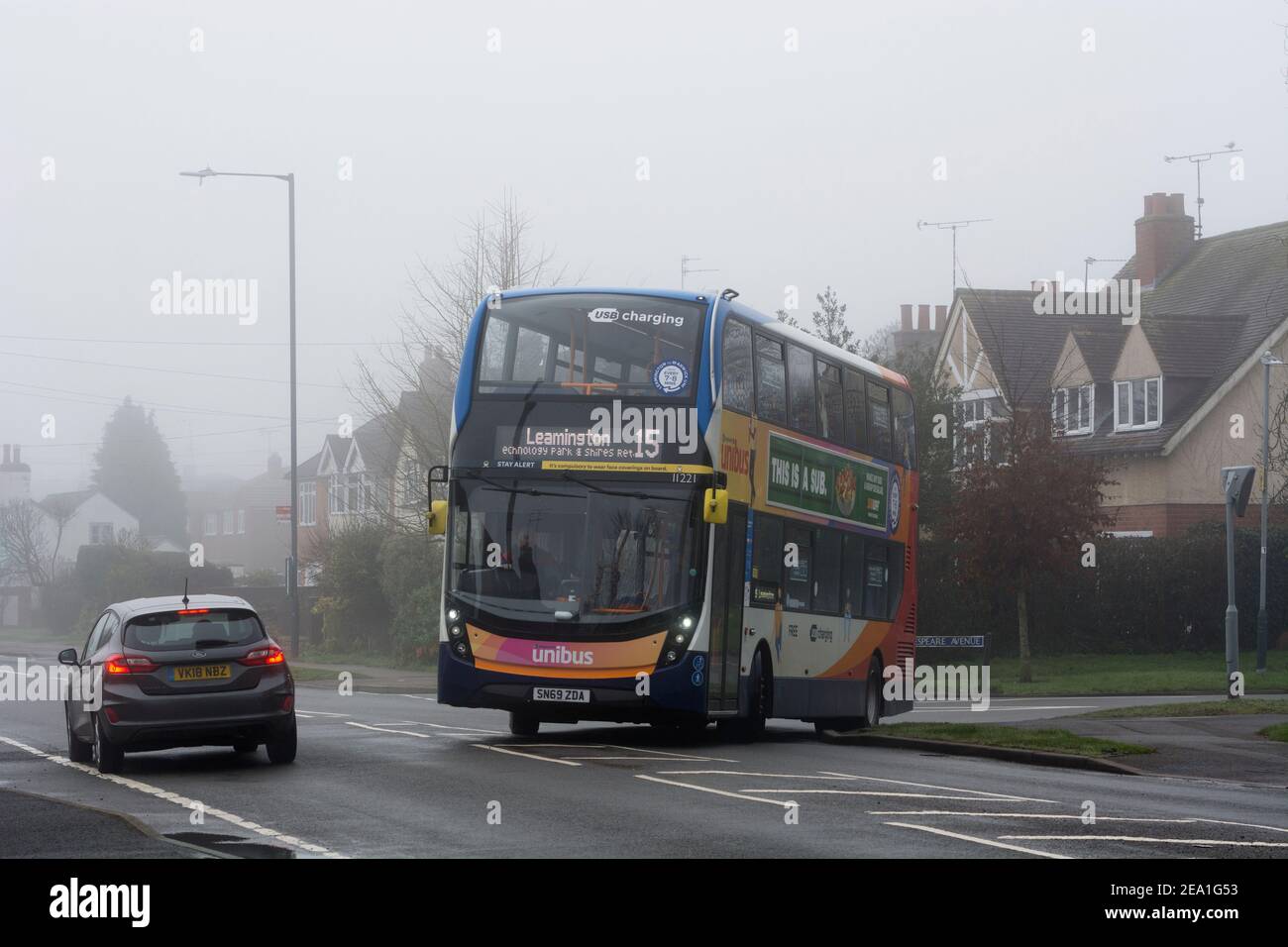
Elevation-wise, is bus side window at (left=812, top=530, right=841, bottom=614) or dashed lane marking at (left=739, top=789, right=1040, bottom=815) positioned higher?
bus side window at (left=812, top=530, right=841, bottom=614)

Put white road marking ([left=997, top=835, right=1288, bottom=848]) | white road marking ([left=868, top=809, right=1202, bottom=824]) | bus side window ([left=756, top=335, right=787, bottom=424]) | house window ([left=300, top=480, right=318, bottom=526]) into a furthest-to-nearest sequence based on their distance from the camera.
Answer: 1. house window ([left=300, top=480, right=318, bottom=526])
2. bus side window ([left=756, top=335, right=787, bottom=424])
3. white road marking ([left=868, top=809, right=1202, bottom=824])
4. white road marking ([left=997, top=835, right=1288, bottom=848])

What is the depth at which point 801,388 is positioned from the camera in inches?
794

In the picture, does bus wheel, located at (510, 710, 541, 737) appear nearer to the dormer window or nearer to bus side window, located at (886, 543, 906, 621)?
bus side window, located at (886, 543, 906, 621)

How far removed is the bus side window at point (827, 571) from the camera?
2070 centimetres

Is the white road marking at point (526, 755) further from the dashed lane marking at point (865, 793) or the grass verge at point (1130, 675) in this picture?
the grass verge at point (1130, 675)

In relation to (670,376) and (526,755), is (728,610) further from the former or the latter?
(526,755)

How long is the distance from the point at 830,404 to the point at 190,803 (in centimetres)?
1060

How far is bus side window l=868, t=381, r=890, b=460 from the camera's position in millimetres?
22906

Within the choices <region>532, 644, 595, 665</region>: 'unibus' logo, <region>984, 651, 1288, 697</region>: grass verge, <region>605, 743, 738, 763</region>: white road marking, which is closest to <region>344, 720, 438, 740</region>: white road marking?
<region>605, 743, 738, 763</region>: white road marking

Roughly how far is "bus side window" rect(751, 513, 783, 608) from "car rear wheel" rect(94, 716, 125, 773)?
6731 mm

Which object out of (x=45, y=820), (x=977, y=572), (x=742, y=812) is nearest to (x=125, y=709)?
(x=45, y=820)

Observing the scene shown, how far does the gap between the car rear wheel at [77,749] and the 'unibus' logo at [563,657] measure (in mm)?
4345

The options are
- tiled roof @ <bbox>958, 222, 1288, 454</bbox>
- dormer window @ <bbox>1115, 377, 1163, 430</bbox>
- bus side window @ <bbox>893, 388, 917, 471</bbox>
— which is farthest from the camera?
dormer window @ <bbox>1115, 377, 1163, 430</bbox>
